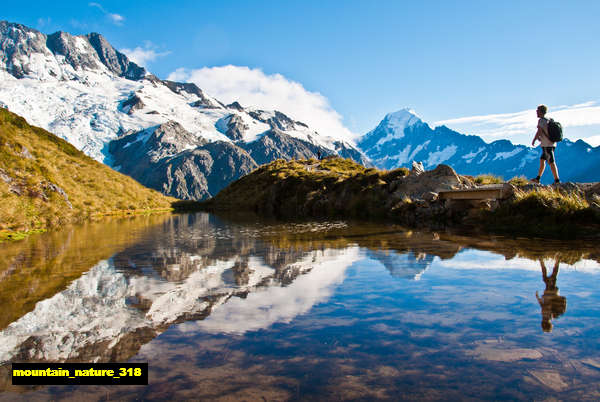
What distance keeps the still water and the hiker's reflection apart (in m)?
0.02

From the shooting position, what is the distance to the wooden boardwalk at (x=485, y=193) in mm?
15055

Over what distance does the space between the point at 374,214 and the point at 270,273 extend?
783 inches

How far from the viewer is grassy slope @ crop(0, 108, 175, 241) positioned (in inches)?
706

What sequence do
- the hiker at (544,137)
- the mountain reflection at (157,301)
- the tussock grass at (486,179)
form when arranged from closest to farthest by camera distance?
the mountain reflection at (157,301) < the hiker at (544,137) < the tussock grass at (486,179)

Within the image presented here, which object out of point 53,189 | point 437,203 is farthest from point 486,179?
point 53,189

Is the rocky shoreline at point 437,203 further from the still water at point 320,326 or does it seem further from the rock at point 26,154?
the rock at point 26,154

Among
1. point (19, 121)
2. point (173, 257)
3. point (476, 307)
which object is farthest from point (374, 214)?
point (19, 121)

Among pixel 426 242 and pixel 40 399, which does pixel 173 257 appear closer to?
pixel 40 399

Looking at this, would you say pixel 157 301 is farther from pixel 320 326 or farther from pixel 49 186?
pixel 49 186

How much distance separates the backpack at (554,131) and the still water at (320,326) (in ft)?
21.5

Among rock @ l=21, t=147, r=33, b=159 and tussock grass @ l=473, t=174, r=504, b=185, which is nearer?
tussock grass @ l=473, t=174, r=504, b=185

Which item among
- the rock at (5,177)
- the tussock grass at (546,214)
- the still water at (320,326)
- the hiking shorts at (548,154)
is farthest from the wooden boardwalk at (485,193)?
the rock at (5,177)

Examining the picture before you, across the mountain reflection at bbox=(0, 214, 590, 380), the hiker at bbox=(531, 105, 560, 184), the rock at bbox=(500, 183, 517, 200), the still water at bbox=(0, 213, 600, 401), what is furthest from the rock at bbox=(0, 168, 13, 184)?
the hiker at bbox=(531, 105, 560, 184)

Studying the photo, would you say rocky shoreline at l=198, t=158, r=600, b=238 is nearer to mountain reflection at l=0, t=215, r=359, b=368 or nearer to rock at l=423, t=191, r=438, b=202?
rock at l=423, t=191, r=438, b=202
